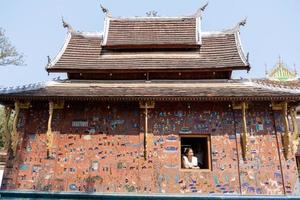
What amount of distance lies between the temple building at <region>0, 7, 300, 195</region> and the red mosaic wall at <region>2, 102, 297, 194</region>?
3cm

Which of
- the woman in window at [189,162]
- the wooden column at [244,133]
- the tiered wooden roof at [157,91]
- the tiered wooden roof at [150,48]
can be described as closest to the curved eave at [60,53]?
the tiered wooden roof at [150,48]

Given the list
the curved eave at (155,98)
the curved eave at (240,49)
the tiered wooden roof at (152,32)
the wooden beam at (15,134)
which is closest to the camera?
the curved eave at (155,98)

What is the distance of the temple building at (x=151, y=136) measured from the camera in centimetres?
895

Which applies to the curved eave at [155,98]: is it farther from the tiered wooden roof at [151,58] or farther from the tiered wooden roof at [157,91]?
the tiered wooden roof at [151,58]

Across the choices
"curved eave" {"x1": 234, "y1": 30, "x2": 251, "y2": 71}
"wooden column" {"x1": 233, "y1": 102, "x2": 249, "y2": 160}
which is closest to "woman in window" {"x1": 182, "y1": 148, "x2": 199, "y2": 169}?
"wooden column" {"x1": 233, "y1": 102, "x2": 249, "y2": 160}

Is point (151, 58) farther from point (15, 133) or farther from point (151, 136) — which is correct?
point (15, 133)

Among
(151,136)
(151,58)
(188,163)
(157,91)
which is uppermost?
(151,58)

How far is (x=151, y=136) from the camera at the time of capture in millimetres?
9320

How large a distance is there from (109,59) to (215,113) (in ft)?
16.0

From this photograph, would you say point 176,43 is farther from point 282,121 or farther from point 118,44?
point 282,121

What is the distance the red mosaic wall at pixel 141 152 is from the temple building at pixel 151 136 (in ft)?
0.10

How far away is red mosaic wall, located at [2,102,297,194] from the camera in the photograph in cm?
895

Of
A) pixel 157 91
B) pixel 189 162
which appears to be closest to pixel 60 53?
pixel 157 91

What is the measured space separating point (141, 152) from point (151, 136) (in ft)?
1.96
